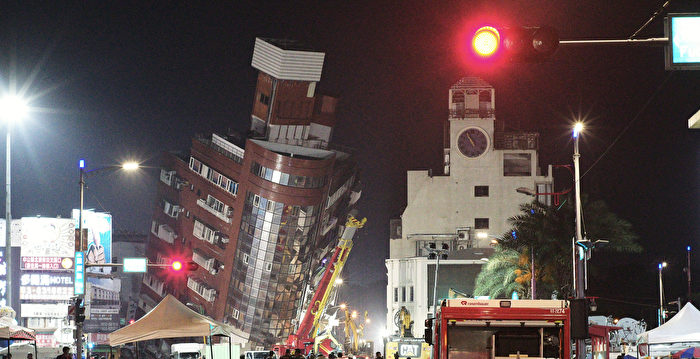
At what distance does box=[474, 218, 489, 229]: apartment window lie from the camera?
406 feet

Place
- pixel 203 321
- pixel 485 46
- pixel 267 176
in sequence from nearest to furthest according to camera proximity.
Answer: pixel 485 46
pixel 203 321
pixel 267 176

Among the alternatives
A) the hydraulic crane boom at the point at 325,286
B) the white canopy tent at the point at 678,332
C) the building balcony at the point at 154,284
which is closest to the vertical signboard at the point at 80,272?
the white canopy tent at the point at 678,332

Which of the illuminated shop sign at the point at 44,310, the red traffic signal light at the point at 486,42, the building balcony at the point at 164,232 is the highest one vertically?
the building balcony at the point at 164,232

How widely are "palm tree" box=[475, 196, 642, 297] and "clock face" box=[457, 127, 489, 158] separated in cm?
6777

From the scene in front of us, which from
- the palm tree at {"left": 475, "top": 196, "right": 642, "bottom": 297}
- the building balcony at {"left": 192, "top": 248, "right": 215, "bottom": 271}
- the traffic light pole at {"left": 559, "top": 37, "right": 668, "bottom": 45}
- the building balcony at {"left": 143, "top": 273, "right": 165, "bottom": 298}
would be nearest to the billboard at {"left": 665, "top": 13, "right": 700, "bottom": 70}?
the traffic light pole at {"left": 559, "top": 37, "right": 668, "bottom": 45}

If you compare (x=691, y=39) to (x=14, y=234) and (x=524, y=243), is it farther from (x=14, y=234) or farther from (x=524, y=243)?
(x=14, y=234)

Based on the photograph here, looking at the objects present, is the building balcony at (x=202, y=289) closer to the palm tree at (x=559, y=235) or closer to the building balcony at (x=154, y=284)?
the building balcony at (x=154, y=284)

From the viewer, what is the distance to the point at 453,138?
4926 inches

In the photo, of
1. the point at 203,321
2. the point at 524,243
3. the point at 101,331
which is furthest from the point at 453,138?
the point at 203,321

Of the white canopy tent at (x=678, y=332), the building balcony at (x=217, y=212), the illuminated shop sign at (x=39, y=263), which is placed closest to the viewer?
the white canopy tent at (x=678, y=332)

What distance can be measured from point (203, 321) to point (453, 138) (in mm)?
97658

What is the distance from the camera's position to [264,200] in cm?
11025

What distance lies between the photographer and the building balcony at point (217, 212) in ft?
382

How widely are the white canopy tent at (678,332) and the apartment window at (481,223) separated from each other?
90.9 metres
